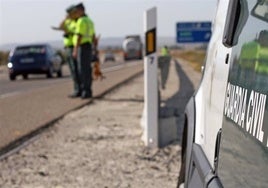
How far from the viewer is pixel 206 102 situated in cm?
368

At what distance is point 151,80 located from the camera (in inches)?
314

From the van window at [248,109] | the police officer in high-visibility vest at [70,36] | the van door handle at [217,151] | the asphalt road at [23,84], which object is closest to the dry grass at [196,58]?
the asphalt road at [23,84]

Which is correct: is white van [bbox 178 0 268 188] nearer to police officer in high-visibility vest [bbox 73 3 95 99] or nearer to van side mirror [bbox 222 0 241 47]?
van side mirror [bbox 222 0 241 47]

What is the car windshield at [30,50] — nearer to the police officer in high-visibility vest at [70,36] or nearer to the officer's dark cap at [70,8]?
the police officer in high-visibility vest at [70,36]

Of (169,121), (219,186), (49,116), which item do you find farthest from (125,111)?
(219,186)

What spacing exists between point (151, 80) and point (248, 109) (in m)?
5.47

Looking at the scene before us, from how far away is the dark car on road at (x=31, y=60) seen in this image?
28.7 m

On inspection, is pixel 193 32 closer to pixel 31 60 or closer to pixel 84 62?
pixel 84 62

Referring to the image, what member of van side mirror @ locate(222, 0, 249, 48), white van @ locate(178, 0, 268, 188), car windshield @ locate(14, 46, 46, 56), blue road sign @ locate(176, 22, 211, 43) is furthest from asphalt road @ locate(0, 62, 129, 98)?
van side mirror @ locate(222, 0, 249, 48)

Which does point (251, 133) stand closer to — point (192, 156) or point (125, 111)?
point (192, 156)

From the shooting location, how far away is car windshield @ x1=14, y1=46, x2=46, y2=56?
93.9 feet

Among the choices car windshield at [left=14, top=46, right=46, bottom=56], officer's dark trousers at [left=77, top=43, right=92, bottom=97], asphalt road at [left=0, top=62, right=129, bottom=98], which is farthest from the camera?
car windshield at [left=14, top=46, right=46, bottom=56]

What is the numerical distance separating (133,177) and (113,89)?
43.3 ft

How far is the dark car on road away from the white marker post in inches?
835
